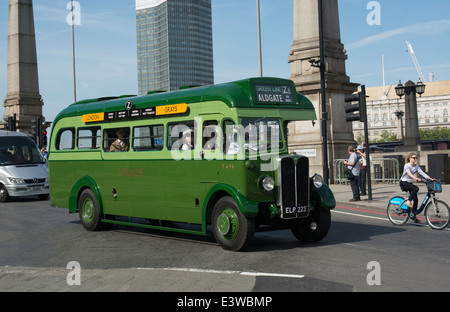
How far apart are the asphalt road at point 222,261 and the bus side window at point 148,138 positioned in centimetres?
177

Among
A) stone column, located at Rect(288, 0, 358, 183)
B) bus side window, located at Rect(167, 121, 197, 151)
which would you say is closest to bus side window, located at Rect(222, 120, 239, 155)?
bus side window, located at Rect(167, 121, 197, 151)

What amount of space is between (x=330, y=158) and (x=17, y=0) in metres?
22.1

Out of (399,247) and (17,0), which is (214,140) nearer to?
(399,247)

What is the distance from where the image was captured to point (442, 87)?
15525 cm

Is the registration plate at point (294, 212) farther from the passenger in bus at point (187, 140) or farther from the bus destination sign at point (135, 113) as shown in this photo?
the bus destination sign at point (135, 113)

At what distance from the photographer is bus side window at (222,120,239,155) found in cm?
940

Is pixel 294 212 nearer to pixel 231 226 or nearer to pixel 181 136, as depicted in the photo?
pixel 231 226

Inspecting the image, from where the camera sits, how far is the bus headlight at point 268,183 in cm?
936

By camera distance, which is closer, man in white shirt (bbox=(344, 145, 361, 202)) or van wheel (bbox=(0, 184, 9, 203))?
man in white shirt (bbox=(344, 145, 361, 202))

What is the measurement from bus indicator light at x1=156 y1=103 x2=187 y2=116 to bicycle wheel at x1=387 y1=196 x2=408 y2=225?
18.7 feet

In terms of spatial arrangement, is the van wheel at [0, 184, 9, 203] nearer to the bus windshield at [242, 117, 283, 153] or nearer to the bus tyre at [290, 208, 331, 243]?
the bus tyre at [290, 208, 331, 243]

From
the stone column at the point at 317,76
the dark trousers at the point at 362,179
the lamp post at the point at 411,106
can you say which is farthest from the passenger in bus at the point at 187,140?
the lamp post at the point at 411,106

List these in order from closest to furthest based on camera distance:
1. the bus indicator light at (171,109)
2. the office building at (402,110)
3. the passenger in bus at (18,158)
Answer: the bus indicator light at (171,109), the passenger in bus at (18,158), the office building at (402,110)
